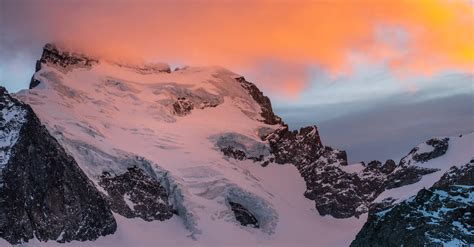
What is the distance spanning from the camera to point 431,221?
7975 centimetres

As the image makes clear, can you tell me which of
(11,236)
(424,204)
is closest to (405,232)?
(424,204)

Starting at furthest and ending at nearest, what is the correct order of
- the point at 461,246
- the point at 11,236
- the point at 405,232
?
1. the point at 11,236
2. the point at 405,232
3. the point at 461,246

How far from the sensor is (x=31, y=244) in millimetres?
199625

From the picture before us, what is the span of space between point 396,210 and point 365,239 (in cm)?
587

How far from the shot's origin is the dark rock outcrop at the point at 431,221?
253 ft

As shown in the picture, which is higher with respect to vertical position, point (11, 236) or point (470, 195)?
point (470, 195)

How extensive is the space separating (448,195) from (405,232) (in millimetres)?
5754

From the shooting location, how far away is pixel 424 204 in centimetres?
8250

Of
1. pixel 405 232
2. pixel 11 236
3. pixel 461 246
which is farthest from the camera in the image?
pixel 11 236

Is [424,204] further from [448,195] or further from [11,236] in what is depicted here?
[11,236]

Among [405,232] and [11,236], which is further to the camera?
[11,236]

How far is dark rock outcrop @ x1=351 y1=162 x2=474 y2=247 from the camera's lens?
77.2 m

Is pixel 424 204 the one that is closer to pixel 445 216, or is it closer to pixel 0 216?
pixel 445 216

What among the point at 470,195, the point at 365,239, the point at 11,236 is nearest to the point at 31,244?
the point at 11,236
